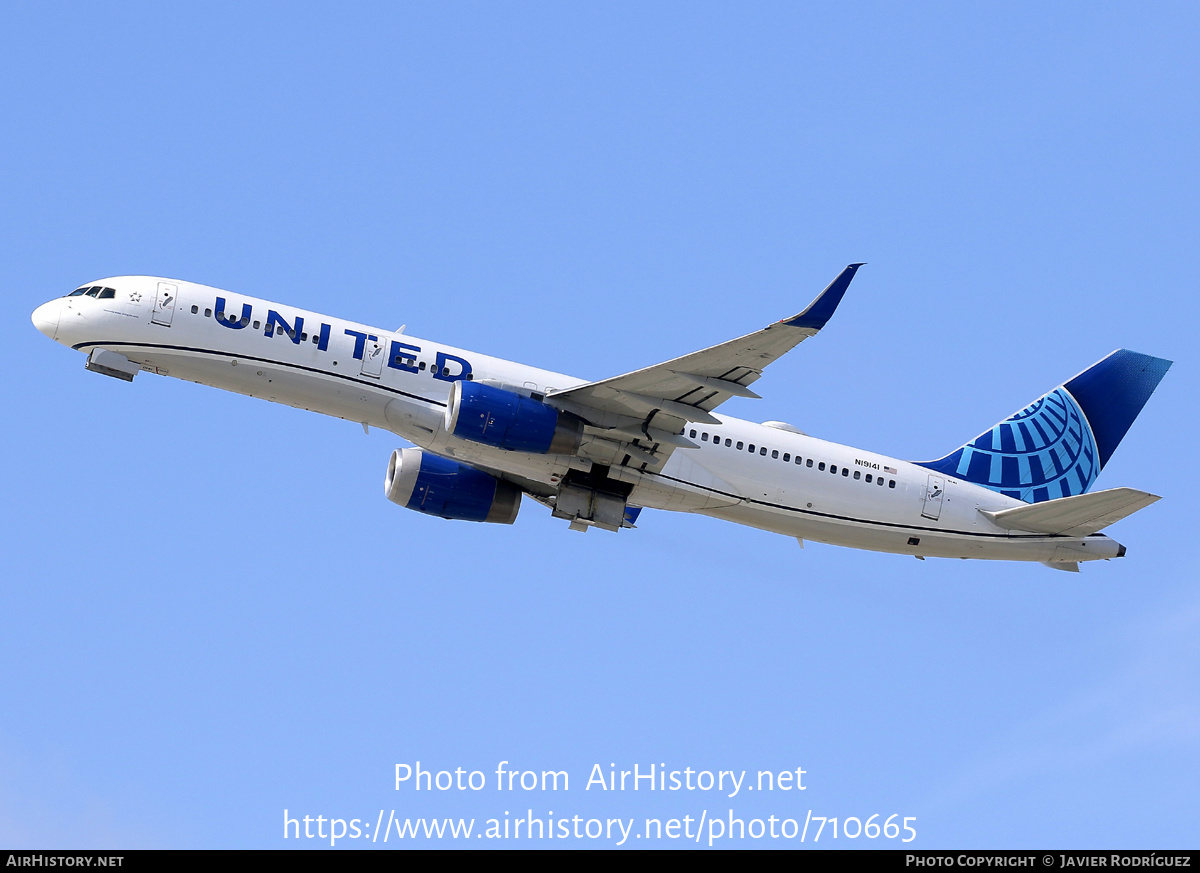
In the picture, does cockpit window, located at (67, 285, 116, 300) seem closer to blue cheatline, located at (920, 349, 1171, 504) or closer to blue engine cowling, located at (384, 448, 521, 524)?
blue engine cowling, located at (384, 448, 521, 524)

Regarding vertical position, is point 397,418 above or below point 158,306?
below

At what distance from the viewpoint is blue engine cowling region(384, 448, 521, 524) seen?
39656mm

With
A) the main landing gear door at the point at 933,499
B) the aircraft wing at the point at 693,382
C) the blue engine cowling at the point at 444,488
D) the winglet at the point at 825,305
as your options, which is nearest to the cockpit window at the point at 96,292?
the blue engine cowling at the point at 444,488

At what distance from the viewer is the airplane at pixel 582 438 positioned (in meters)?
34.2

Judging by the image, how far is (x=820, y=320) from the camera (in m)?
29.9

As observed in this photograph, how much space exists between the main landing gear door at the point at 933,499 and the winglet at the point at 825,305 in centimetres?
1067

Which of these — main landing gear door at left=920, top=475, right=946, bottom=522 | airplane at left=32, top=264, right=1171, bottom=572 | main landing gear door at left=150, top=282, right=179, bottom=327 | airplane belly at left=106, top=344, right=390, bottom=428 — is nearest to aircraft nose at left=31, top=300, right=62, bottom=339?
airplane at left=32, top=264, right=1171, bottom=572

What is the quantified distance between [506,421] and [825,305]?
9050 millimetres

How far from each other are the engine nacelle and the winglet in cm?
760

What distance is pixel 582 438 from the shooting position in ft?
115
